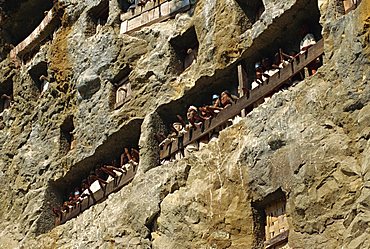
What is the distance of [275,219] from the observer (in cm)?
1296

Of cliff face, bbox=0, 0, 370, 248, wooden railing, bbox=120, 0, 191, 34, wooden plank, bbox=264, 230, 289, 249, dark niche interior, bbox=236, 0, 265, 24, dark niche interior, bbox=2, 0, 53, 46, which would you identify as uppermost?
dark niche interior, bbox=2, 0, 53, 46

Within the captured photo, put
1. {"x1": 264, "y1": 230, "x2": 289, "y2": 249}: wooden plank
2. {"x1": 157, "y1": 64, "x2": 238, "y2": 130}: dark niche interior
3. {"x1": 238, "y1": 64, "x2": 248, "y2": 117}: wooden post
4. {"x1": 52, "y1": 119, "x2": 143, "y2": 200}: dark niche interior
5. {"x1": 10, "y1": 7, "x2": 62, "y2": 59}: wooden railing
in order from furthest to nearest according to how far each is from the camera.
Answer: {"x1": 10, "y1": 7, "x2": 62, "y2": 59}: wooden railing
{"x1": 52, "y1": 119, "x2": 143, "y2": 200}: dark niche interior
{"x1": 157, "y1": 64, "x2": 238, "y2": 130}: dark niche interior
{"x1": 238, "y1": 64, "x2": 248, "y2": 117}: wooden post
{"x1": 264, "y1": 230, "x2": 289, "y2": 249}: wooden plank

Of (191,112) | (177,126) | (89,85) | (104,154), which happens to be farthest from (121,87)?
(191,112)

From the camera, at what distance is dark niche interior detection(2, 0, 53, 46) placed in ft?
74.7

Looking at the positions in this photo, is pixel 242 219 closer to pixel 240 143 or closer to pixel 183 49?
pixel 240 143

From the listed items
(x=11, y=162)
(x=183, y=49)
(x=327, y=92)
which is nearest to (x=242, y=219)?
(x=327, y=92)

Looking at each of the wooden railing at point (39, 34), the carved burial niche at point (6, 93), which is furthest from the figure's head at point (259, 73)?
the carved burial niche at point (6, 93)

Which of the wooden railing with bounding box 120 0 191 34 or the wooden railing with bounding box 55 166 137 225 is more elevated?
the wooden railing with bounding box 120 0 191 34

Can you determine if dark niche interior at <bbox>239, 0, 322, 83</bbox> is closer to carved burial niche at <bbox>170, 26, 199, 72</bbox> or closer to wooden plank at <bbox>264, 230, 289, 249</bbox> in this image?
carved burial niche at <bbox>170, 26, 199, 72</bbox>

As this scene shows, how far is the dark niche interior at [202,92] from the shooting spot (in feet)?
50.7

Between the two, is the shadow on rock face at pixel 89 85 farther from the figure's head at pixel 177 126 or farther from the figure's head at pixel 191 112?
the figure's head at pixel 191 112

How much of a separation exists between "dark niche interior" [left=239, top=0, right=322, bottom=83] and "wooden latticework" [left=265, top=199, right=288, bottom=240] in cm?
284

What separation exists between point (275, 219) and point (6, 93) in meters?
11.7

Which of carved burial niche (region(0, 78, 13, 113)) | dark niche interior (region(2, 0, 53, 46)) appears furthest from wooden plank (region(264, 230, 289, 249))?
dark niche interior (region(2, 0, 53, 46))
